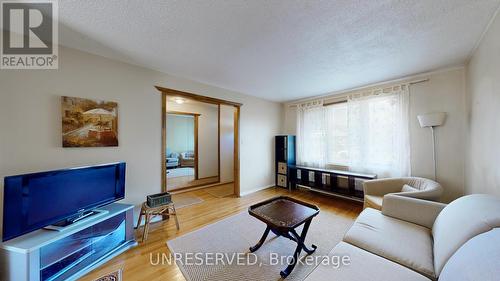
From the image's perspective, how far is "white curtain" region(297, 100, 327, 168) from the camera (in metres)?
4.11

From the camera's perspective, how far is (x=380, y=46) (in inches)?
78.9

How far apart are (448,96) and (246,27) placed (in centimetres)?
333

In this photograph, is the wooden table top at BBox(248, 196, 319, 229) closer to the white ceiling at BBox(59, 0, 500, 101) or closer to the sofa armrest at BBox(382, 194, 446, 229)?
the sofa armrest at BBox(382, 194, 446, 229)

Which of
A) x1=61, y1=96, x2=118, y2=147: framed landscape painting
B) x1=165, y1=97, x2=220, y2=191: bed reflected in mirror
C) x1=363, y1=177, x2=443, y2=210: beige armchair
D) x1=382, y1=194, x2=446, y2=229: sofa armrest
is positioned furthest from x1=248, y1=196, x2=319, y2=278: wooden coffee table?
x1=165, y1=97, x2=220, y2=191: bed reflected in mirror

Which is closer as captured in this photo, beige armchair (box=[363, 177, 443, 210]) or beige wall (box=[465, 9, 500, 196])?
beige wall (box=[465, 9, 500, 196])

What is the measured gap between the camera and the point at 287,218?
1789 millimetres

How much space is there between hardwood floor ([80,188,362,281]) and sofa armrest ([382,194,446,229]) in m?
1.13

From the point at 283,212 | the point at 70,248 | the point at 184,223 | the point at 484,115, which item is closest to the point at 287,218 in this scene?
the point at 283,212

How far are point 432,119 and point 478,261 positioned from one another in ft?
8.71

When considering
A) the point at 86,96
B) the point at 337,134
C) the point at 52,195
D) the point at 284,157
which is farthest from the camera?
the point at 284,157

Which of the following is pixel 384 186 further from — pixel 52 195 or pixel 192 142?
pixel 192 142

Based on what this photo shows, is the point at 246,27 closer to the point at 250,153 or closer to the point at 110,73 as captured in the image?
the point at 110,73

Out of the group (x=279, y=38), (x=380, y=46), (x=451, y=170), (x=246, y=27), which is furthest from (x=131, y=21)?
(x=451, y=170)

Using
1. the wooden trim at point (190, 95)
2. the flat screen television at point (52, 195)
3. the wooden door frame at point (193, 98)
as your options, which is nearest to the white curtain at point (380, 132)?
the wooden door frame at point (193, 98)
